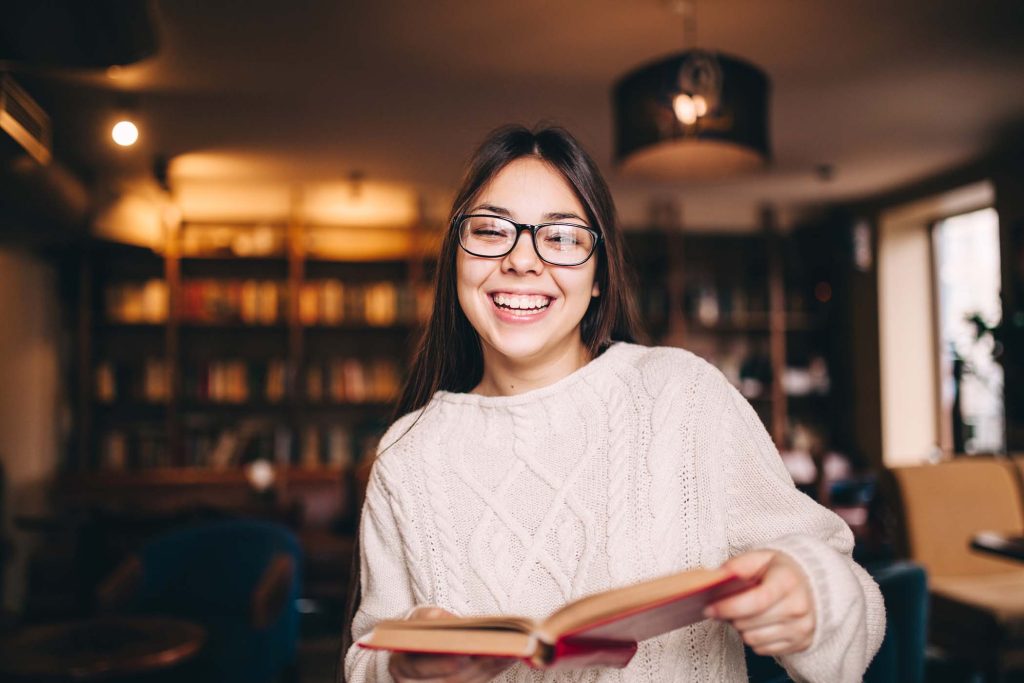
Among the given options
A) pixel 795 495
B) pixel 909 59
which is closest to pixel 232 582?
pixel 795 495

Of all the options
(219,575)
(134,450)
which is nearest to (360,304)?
(134,450)

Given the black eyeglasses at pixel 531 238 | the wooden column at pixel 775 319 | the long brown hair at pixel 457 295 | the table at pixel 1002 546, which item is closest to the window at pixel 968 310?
the wooden column at pixel 775 319

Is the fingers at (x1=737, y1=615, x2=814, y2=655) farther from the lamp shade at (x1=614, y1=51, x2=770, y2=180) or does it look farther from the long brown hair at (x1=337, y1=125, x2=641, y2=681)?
the lamp shade at (x1=614, y1=51, x2=770, y2=180)

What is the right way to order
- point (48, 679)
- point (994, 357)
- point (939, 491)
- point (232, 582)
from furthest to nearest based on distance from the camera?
point (994, 357) → point (939, 491) → point (232, 582) → point (48, 679)

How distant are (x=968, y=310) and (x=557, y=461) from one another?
224 inches

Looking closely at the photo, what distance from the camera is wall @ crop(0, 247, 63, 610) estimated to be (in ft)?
16.5

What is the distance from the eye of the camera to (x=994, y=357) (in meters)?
4.22

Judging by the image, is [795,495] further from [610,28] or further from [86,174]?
[86,174]

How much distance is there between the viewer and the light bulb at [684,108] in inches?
114

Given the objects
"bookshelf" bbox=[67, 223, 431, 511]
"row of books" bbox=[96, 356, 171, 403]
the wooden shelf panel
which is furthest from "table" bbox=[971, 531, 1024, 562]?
"row of books" bbox=[96, 356, 171, 403]

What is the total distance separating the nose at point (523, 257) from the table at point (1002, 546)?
2.72 meters

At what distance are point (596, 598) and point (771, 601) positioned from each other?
0.65 ft

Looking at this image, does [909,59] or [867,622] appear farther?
[909,59]

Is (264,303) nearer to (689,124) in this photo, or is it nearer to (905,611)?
(689,124)
